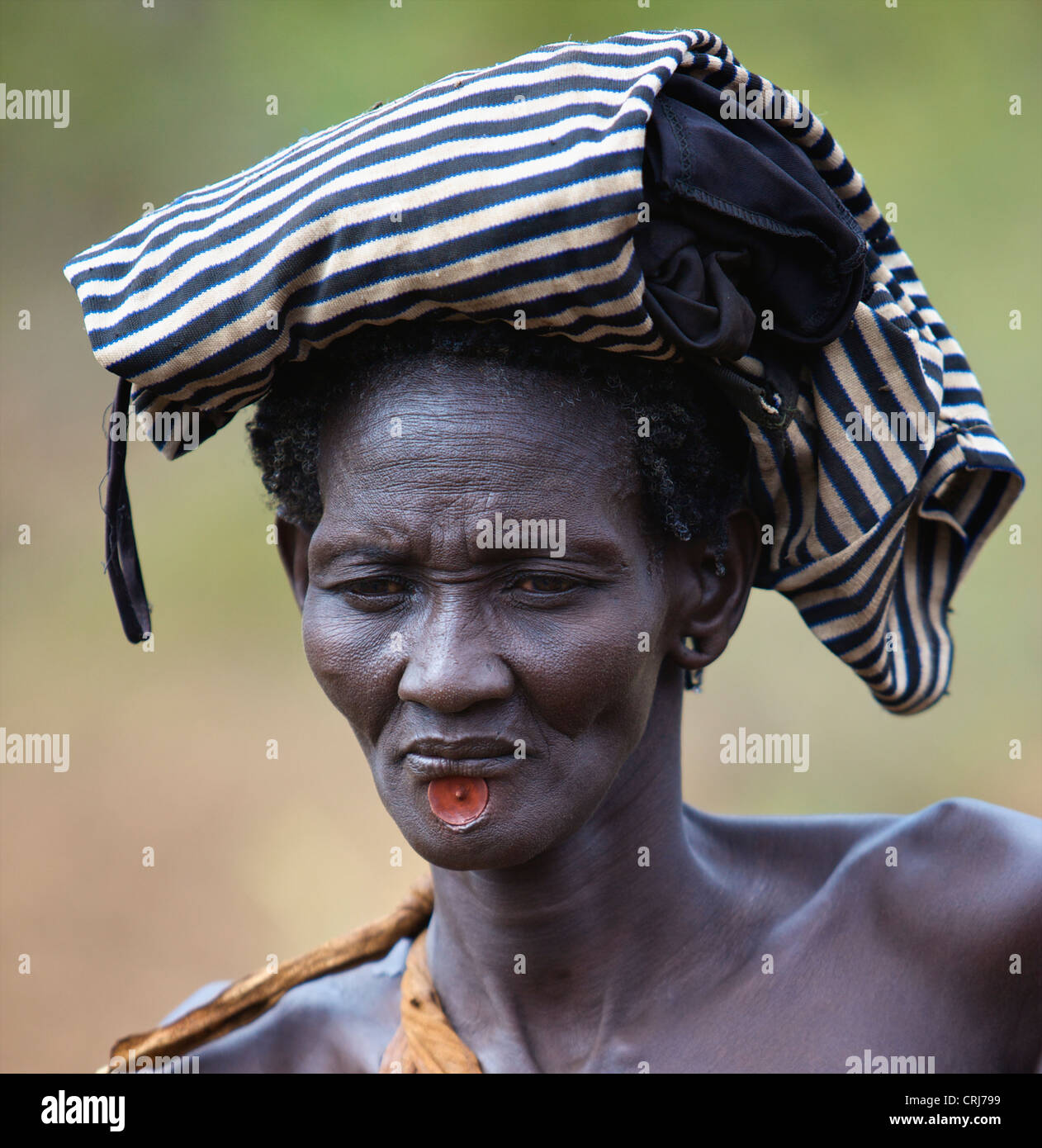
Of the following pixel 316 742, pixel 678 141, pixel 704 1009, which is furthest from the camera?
pixel 316 742

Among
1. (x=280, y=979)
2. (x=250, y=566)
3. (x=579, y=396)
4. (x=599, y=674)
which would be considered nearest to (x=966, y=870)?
(x=599, y=674)

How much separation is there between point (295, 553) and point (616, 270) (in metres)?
0.86

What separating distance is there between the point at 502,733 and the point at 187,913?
4141 millimetres

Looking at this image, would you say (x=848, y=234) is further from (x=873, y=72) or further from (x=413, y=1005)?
(x=873, y=72)

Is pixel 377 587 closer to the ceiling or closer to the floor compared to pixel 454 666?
closer to the ceiling

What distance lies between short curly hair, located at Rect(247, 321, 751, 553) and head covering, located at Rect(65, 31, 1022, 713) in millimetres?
53

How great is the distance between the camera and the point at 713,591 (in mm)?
2283

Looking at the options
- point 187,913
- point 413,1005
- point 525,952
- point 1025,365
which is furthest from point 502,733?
point 1025,365

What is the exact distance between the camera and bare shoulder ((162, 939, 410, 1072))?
2637mm

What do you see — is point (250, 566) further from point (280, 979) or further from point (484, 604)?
point (484, 604)

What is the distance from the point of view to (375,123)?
6.40 feet

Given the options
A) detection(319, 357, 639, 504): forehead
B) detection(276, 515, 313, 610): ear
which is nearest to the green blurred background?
detection(276, 515, 313, 610): ear

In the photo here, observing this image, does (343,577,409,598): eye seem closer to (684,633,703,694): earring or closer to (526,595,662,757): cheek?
(526,595,662,757): cheek

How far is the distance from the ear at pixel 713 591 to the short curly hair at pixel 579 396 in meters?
0.03
